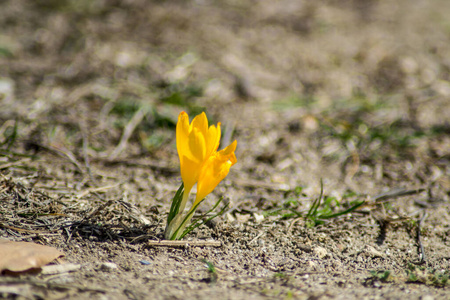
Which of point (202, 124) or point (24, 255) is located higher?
point (202, 124)

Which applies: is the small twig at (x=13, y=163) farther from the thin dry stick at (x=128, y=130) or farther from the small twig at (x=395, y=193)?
the small twig at (x=395, y=193)

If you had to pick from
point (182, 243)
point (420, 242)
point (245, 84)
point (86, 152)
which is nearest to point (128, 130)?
point (86, 152)

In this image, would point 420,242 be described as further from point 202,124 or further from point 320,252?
point 202,124

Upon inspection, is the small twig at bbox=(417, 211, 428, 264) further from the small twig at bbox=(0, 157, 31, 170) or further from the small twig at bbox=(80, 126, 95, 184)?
the small twig at bbox=(0, 157, 31, 170)

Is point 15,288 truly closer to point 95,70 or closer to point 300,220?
point 300,220

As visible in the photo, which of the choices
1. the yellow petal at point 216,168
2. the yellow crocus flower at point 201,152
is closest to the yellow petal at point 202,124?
the yellow crocus flower at point 201,152

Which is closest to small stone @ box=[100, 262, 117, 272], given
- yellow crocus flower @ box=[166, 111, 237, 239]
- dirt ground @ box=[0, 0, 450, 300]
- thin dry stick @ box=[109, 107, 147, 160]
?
dirt ground @ box=[0, 0, 450, 300]

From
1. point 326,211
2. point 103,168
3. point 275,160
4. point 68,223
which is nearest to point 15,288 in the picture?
point 68,223
